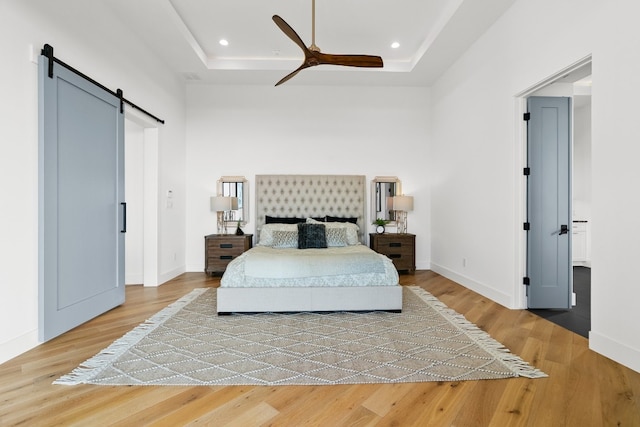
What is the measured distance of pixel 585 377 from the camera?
6.41 ft

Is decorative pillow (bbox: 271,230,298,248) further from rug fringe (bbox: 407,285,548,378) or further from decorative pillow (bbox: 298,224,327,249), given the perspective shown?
rug fringe (bbox: 407,285,548,378)

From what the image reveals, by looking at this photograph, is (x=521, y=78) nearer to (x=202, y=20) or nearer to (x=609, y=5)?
(x=609, y=5)

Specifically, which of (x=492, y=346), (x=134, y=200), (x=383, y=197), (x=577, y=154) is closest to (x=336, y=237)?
(x=383, y=197)

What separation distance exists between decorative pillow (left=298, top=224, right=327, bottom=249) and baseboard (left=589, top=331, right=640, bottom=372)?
283 centimetres

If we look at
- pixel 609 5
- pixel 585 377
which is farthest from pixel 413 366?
pixel 609 5

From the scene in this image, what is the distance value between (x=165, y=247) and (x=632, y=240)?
16.5 ft

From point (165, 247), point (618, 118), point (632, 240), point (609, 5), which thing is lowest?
point (165, 247)

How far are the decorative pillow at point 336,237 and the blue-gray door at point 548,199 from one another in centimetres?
218

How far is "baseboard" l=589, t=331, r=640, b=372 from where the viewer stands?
2043mm

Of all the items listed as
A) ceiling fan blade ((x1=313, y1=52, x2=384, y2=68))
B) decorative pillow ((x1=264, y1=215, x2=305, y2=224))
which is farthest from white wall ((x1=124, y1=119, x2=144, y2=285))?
ceiling fan blade ((x1=313, y1=52, x2=384, y2=68))

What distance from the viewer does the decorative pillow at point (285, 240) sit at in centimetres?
439

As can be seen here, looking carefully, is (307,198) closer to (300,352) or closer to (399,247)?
(399,247)

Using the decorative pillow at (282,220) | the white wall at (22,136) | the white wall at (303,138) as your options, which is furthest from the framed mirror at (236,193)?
the white wall at (22,136)

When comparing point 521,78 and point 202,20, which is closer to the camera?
point 521,78
